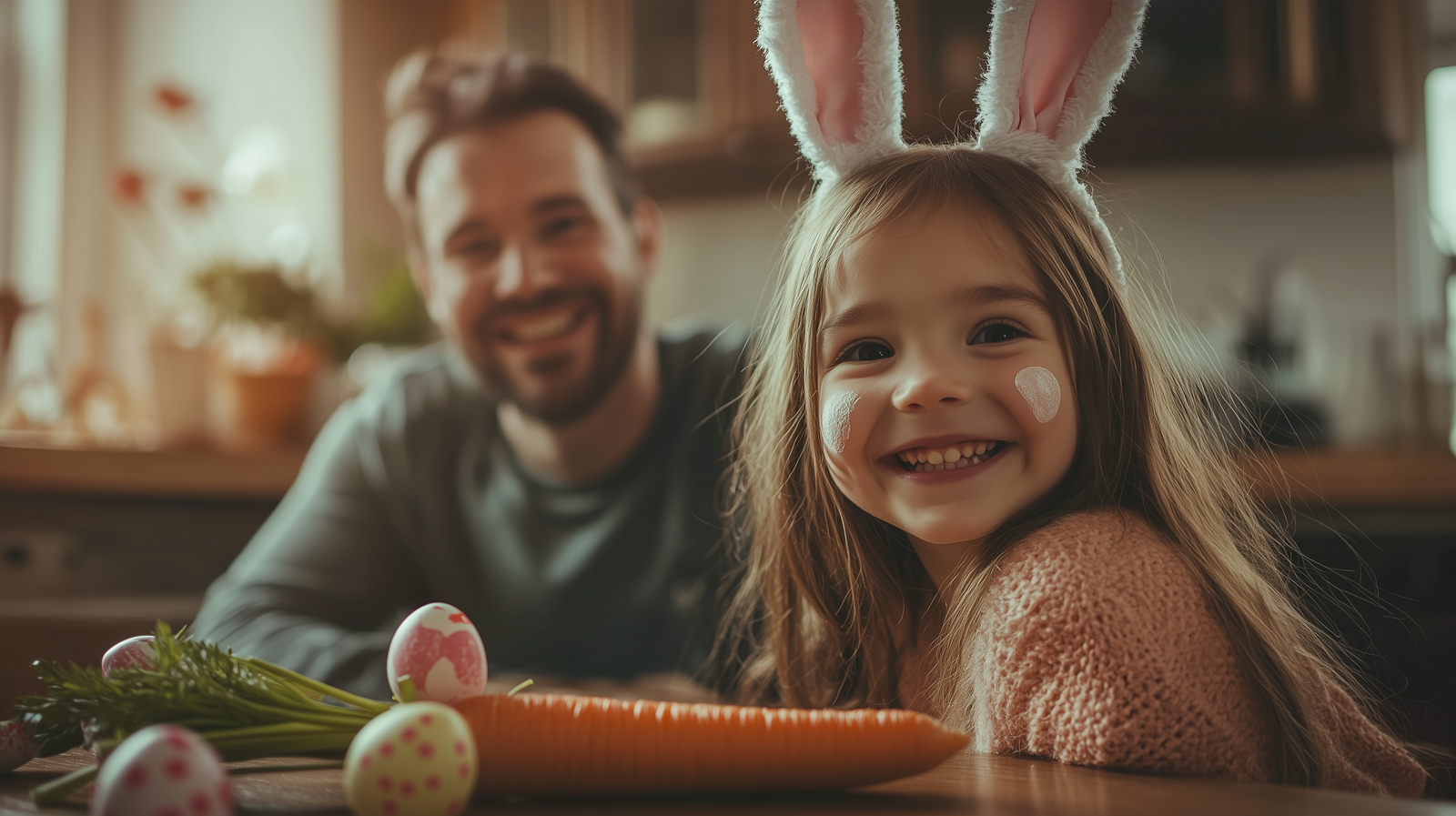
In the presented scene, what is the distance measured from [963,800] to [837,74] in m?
0.47

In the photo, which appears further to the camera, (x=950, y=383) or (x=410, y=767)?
(x=950, y=383)

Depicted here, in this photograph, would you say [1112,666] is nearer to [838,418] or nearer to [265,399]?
[838,418]

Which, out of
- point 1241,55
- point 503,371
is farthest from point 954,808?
point 1241,55

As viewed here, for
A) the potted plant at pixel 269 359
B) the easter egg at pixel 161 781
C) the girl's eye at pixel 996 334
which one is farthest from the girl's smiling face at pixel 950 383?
the potted plant at pixel 269 359

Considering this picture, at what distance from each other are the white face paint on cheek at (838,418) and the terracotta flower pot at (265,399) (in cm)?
177

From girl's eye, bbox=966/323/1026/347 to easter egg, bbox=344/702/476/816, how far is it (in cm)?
38

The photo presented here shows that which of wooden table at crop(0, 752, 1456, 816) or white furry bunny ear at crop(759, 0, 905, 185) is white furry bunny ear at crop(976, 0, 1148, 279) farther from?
wooden table at crop(0, 752, 1456, 816)

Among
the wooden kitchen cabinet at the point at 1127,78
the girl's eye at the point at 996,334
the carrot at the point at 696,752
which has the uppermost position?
the wooden kitchen cabinet at the point at 1127,78

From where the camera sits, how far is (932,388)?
60 cm

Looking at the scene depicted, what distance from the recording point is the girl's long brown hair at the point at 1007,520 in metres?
0.61

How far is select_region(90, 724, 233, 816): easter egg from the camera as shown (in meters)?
0.35

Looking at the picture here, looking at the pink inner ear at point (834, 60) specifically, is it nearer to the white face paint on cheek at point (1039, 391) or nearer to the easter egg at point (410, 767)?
the white face paint on cheek at point (1039, 391)

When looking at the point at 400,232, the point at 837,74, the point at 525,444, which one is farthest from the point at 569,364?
the point at 400,232

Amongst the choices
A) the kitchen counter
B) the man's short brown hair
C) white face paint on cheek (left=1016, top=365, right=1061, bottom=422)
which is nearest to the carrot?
the kitchen counter
